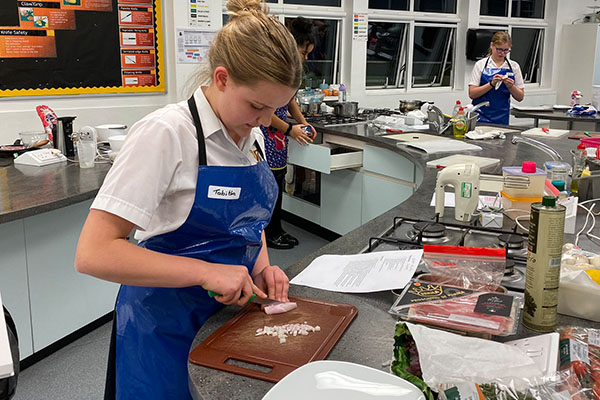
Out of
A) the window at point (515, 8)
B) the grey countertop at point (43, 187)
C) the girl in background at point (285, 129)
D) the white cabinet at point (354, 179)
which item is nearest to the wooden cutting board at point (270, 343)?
the grey countertop at point (43, 187)

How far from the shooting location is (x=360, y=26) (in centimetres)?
604

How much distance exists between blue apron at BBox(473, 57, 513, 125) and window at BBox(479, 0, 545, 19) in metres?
2.73

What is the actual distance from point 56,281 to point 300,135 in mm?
1974

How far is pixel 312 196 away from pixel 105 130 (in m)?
1.74

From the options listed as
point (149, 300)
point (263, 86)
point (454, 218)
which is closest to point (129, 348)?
point (149, 300)

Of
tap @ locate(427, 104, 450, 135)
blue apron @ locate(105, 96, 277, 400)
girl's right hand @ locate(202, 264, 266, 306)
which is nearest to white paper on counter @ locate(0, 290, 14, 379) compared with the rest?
blue apron @ locate(105, 96, 277, 400)

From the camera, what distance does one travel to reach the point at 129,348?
1.30 meters

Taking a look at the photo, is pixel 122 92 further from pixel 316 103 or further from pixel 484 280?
pixel 484 280

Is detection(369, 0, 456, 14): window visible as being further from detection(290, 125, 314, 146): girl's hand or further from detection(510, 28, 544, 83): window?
detection(290, 125, 314, 146): girl's hand

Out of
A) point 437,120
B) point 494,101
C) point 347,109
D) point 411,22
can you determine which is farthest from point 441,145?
point 411,22

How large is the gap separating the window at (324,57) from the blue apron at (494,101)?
1783mm

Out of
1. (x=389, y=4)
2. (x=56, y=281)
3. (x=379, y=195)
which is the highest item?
(x=389, y=4)

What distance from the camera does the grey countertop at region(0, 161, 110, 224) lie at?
7.55 feet

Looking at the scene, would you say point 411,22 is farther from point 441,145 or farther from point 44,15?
point 44,15
